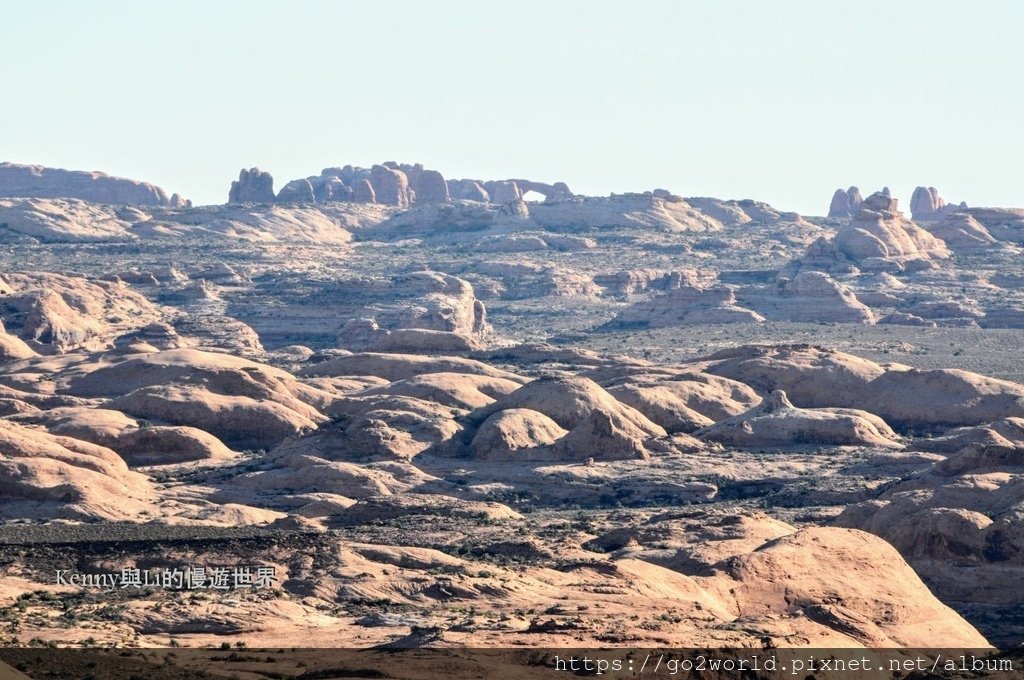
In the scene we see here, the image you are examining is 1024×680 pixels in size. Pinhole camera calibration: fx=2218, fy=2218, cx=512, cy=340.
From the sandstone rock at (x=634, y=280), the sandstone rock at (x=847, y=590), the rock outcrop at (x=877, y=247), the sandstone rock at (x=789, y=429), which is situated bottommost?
the sandstone rock at (x=634, y=280)

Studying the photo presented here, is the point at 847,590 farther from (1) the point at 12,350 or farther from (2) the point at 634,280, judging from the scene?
(2) the point at 634,280

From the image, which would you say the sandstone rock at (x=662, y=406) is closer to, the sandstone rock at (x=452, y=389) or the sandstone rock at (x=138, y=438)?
the sandstone rock at (x=452, y=389)

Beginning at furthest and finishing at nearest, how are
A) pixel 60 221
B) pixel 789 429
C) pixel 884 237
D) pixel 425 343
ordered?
pixel 60 221, pixel 884 237, pixel 425 343, pixel 789 429

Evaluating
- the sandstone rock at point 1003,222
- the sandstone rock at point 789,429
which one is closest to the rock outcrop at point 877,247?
the sandstone rock at point 1003,222

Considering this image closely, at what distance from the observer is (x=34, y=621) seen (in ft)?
142

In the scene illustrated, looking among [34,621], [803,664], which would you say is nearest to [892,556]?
[803,664]

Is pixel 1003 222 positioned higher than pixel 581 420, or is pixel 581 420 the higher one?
pixel 1003 222

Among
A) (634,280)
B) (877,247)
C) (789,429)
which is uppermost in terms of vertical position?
(877,247)

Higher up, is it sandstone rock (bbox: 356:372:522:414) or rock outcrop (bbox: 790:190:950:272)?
rock outcrop (bbox: 790:190:950:272)

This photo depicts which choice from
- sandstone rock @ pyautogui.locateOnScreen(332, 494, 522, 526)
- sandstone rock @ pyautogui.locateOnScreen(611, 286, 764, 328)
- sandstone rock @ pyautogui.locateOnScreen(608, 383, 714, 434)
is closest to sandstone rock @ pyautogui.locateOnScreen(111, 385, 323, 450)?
sandstone rock @ pyautogui.locateOnScreen(608, 383, 714, 434)

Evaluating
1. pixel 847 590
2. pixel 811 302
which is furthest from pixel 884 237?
pixel 847 590

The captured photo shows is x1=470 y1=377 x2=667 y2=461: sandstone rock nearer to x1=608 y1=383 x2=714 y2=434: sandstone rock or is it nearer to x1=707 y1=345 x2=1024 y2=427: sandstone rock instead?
x1=608 y1=383 x2=714 y2=434: sandstone rock

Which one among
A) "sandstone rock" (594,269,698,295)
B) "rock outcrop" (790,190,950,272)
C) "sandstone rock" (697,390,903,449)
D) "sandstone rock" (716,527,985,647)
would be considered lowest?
"sandstone rock" (594,269,698,295)

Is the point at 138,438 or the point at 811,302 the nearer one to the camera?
the point at 138,438
